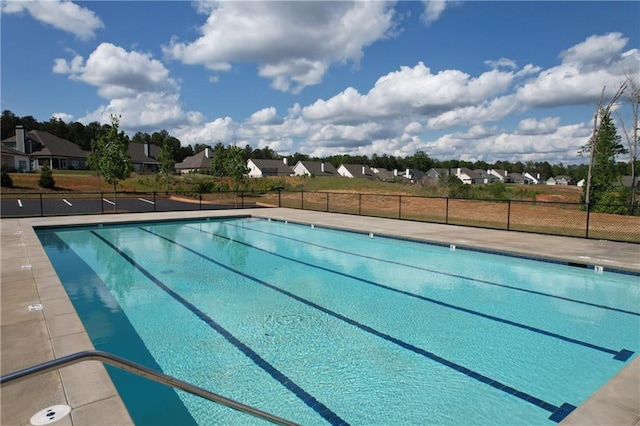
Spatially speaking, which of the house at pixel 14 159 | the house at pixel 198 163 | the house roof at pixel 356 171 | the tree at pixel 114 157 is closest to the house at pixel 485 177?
the house roof at pixel 356 171

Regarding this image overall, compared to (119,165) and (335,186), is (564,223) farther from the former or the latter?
(335,186)

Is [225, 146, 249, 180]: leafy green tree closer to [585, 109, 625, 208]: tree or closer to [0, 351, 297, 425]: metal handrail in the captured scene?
[0, 351, 297, 425]: metal handrail

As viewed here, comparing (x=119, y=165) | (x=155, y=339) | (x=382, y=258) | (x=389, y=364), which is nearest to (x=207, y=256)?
(x=382, y=258)

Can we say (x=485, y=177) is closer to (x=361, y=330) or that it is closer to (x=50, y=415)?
(x=361, y=330)

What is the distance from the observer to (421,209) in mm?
23422

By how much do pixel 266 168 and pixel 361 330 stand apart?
70.9 metres

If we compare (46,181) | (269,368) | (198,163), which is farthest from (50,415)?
(198,163)

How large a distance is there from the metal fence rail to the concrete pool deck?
112 inches

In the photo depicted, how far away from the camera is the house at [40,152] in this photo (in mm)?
45562

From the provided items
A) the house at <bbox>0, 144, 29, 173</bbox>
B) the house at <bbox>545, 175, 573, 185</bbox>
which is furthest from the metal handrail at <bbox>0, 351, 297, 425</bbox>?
the house at <bbox>545, 175, 573, 185</bbox>

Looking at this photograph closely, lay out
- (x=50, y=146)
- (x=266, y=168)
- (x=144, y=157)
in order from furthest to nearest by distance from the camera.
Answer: (x=266, y=168), (x=144, y=157), (x=50, y=146)

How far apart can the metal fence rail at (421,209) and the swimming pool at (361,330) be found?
562 centimetres

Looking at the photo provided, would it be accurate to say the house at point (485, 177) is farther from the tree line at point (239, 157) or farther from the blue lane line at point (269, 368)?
the blue lane line at point (269, 368)

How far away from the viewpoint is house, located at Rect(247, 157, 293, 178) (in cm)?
7288
